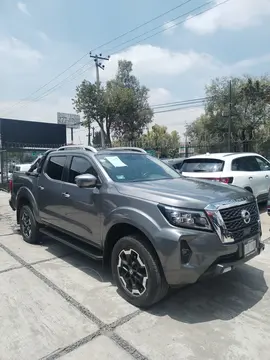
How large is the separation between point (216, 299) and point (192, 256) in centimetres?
95

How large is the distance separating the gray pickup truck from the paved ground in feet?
1.07

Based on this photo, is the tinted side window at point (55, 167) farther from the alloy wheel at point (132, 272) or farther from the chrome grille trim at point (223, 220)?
the chrome grille trim at point (223, 220)

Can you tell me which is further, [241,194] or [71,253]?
[71,253]

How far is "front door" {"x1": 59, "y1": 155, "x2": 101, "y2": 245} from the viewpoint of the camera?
397 cm

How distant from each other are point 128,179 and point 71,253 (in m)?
2.04

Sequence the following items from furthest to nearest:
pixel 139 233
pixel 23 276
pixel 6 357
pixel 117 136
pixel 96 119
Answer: pixel 117 136 → pixel 96 119 → pixel 23 276 → pixel 139 233 → pixel 6 357

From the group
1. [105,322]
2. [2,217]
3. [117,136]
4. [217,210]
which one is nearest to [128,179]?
[217,210]

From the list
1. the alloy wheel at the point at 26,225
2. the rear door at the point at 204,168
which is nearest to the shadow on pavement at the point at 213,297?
the alloy wheel at the point at 26,225

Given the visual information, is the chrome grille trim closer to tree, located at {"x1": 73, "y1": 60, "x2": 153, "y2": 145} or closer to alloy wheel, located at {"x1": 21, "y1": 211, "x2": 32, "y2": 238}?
alloy wheel, located at {"x1": 21, "y1": 211, "x2": 32, "y2": 238}

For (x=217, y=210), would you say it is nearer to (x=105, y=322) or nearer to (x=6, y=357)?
(x=105, y=322)

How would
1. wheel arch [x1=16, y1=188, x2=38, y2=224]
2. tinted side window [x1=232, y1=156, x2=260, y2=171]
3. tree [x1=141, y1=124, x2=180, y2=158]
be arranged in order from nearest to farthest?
1. wheel arch [x1=16, y1=188, x2=38, y2=224]
2. tinted side window [x1=232, y1=156, x2=260, y2=171]
3. tree [x1=141, y1=124, x2=180, y2=158]

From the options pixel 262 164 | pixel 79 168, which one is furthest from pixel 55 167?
Answer: pixel 262 164

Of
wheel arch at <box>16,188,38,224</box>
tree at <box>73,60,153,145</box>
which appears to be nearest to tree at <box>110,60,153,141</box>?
tree at <box>73,60,153,145</box>

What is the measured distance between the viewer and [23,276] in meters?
4.33
